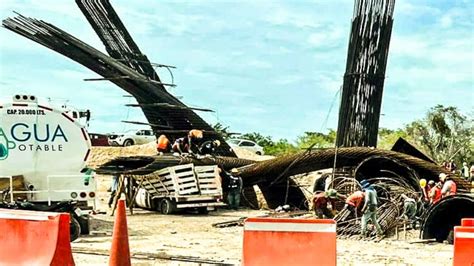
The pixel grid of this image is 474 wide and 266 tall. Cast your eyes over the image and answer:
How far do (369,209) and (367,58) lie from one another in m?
7.18

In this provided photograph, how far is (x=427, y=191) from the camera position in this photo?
2100cm

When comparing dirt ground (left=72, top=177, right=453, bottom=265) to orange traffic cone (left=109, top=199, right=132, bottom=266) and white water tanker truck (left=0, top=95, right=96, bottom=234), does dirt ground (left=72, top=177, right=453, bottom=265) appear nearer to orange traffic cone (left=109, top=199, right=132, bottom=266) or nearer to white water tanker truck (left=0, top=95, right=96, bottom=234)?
white water tanker truck (left=0, top=95, right=96, bottom=234)

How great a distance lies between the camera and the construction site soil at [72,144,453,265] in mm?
12812

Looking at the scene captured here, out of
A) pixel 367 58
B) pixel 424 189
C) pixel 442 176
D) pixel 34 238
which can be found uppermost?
pixel 367 58

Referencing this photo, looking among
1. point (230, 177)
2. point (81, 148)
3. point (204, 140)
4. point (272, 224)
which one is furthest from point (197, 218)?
point (272, 224)

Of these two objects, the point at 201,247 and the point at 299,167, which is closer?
the point at 201,247

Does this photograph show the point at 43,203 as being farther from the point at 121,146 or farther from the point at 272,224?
the point at 121,146

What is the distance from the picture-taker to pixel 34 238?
8.77 m

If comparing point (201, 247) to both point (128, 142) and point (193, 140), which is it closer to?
point (193, 140)

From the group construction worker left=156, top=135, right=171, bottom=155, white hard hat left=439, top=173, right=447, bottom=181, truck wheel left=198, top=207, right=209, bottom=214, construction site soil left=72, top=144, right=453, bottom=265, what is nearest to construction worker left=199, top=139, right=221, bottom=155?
construction worker left=156, top=135, right=171, bottom=155

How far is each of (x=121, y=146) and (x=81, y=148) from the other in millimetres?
28490

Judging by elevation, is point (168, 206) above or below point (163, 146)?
below

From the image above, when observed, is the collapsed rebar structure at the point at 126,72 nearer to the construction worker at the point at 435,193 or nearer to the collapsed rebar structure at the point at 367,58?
the collapsed rebar structure at the point at 367,58

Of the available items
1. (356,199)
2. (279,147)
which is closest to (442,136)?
(279,147)
